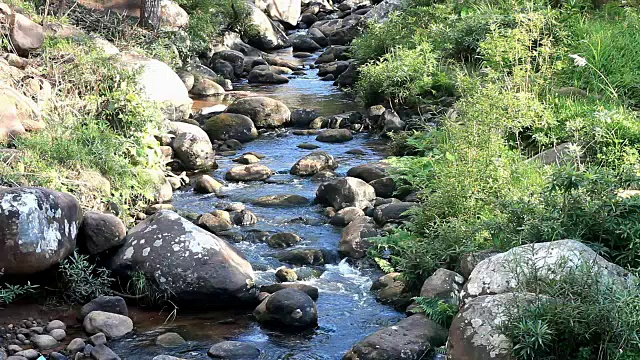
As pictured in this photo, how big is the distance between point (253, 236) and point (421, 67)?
5.20 m

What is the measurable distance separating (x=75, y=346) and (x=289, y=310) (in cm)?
157

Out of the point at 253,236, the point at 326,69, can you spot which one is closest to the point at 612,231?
the point at 253,236

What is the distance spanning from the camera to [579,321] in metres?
4.32

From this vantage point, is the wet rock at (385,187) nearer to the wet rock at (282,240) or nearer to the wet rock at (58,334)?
the wet rock at (282,240)

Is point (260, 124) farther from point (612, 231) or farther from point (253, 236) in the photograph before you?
point (612, 231)

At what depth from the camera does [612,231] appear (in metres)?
5.26

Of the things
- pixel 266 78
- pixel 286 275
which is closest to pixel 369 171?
pixel 286 275

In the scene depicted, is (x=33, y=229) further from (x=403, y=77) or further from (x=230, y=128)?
(x=403, y=77)

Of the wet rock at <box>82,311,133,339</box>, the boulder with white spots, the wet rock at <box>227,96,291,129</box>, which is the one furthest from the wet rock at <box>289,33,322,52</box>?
the wet rock at <box>82,311,133,339</box>

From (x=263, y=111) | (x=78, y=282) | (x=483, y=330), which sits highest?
(x=483, y=330)

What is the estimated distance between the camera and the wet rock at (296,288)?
671 cm

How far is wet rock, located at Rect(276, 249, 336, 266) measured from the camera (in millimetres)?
7465

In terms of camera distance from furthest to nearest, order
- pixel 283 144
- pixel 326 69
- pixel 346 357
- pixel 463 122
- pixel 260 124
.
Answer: pixel 326 69, pixel 260 124, pixel 283 144, pixel 463 122, pixel 346 357

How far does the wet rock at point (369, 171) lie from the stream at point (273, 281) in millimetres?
308
